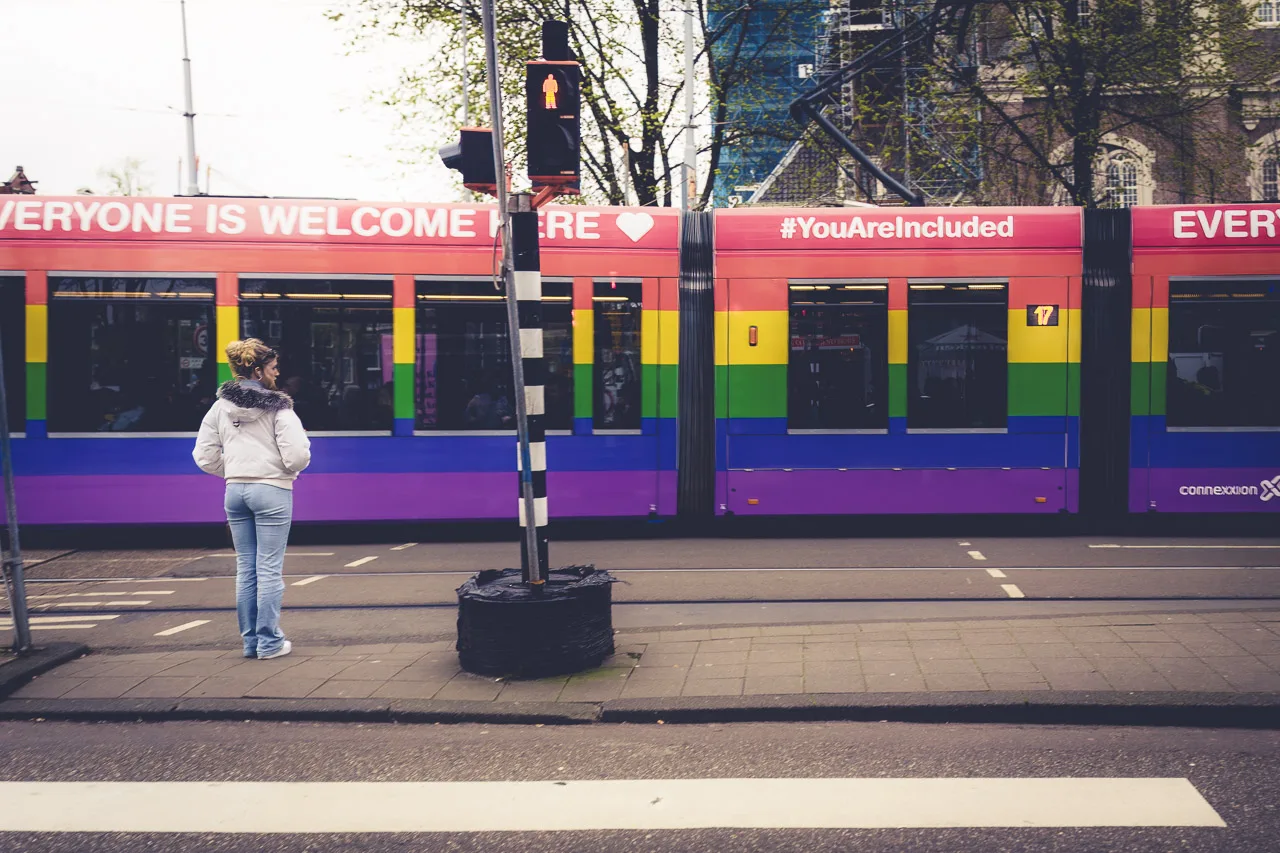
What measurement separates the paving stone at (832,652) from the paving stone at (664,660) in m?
0.64

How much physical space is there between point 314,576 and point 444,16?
41.8 feet

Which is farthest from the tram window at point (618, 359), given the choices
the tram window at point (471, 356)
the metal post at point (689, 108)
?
the metal post at point (689, 108)

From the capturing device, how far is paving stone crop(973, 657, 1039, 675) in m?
5.46

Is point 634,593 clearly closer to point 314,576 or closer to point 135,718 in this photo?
point 314,576

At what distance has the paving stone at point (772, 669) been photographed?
5.52 m

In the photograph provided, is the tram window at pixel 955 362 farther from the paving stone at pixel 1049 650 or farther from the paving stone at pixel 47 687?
the paving stone at pixel 47 687

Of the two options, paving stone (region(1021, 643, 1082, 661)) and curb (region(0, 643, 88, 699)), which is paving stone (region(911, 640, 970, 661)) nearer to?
paving stone (region(1021, 643, 1082, 661))

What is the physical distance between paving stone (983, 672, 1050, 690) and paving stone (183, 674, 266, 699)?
145 inches

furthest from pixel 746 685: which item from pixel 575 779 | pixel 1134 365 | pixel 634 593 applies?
pixel 1134 365

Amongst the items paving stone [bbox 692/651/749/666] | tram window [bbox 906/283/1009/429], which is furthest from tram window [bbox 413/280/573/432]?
paving stone [bbox 692/651/749/666]

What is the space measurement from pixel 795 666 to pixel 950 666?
79cm

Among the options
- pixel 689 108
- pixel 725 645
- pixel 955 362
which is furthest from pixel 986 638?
pixel 689 108

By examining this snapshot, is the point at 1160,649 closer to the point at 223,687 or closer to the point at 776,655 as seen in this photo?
the point at 776,655

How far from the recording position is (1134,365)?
10328 millimetres
